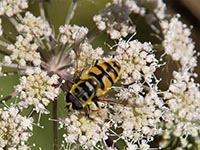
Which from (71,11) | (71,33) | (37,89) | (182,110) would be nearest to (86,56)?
(71,33)

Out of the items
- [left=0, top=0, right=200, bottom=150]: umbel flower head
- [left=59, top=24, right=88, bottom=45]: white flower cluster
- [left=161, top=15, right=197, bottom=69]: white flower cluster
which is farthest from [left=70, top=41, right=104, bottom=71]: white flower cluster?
[left=161, top=15, right=197, bottom=69]: white flower cluster

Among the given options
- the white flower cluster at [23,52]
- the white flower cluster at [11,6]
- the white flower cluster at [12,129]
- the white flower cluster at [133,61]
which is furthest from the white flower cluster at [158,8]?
the white flower cluster at [12,129]

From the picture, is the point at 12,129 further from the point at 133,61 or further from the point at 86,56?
the point at 133,61

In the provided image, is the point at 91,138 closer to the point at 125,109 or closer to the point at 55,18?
the point at 125,109

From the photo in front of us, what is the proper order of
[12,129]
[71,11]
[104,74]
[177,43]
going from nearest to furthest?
[104,74] < [12,129] < [71,11] < [177,43]

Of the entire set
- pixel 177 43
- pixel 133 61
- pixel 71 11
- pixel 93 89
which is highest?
pixel 71 11

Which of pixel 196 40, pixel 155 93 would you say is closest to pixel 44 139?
pixel 155 93
